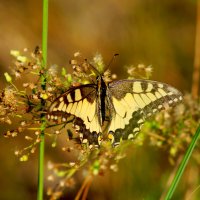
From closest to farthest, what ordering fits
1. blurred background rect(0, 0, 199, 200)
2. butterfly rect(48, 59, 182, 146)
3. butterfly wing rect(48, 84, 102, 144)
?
butterfly wing rect(48, 84, 102, 144) → butterfly rect(48, 59, 182, 146) → blurred background rect(0, 0, 199, 200)

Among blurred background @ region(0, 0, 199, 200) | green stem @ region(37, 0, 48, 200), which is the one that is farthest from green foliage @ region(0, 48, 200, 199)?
blurred background @ region(0, 0, 199, 200)

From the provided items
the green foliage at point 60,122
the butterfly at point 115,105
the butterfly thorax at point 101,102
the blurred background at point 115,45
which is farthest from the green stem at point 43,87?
the blurred background at point 115,45

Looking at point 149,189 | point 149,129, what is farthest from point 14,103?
point 149,189

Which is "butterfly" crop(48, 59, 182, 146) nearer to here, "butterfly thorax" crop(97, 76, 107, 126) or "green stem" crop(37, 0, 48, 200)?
"butterfly thorax" crop(97, 76, 107, 126)

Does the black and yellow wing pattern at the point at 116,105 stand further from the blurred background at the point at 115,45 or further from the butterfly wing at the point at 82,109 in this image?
the blurred background at the point at 115,45

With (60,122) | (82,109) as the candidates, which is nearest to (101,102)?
(82,109)

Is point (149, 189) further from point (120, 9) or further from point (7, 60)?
point (120, 9)

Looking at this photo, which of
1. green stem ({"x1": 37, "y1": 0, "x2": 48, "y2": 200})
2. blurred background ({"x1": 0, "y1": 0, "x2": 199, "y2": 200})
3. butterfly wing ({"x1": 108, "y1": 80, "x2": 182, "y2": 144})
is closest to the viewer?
green stem ({"x1": 37, "y1": 0, "x2": 48, "y2": 200})

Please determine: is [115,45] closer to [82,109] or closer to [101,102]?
[101,102]
